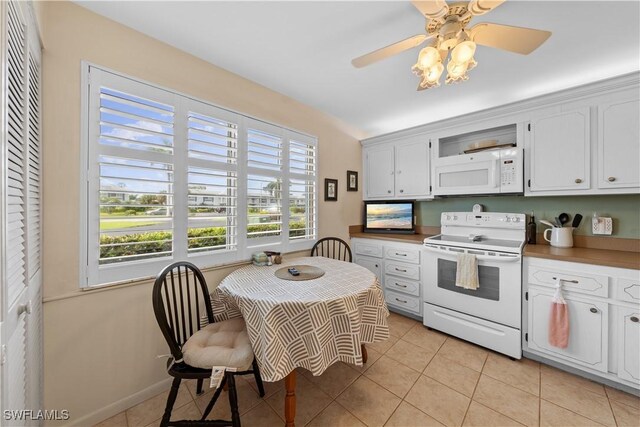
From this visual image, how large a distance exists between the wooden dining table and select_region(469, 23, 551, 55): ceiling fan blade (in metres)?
1.53

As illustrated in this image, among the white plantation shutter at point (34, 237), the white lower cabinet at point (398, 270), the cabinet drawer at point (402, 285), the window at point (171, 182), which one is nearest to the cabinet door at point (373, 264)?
the white lower cabinet at point (398, 270)

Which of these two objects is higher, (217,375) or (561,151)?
(561,151)

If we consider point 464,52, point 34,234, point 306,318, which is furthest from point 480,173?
point 34,234

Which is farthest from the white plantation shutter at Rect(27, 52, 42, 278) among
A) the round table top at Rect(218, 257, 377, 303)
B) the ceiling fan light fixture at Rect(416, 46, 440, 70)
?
the ceiling fan light fixture at Rect(416, 46, 440, 70)

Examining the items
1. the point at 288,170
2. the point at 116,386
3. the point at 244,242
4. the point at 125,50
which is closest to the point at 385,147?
the point at 288,170

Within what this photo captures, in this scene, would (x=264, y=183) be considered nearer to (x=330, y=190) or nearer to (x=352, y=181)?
(x=330, y=190)

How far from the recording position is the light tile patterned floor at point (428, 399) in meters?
1.44

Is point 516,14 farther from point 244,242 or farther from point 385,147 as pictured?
point 244,242

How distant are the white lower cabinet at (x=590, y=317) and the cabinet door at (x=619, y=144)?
2.50 feet

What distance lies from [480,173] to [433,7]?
1.90 metres

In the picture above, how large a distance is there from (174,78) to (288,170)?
119cm

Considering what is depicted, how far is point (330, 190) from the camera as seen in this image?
3.01 meters

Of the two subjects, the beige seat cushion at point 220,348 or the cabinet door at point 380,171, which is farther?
the cabinet door at point 380,171

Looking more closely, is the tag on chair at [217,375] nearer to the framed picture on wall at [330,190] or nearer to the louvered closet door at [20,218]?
the louvered closet door at [20,218]
